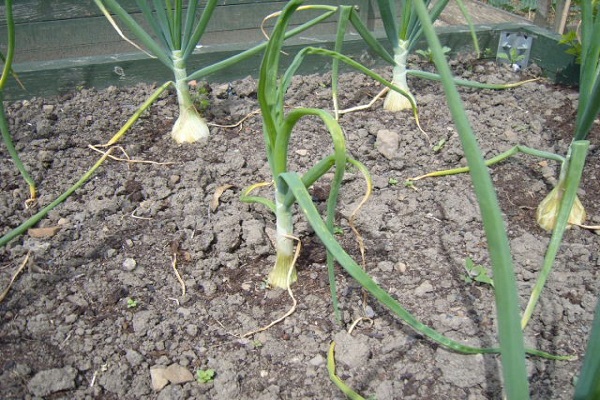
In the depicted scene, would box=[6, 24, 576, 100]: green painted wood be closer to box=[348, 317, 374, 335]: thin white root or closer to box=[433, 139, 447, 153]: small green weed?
box=[433, 139, 447, 153]: small green weed

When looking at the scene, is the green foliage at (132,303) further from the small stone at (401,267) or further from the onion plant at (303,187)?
the small stone at (401,267)

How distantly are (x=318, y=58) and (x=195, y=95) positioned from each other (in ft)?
1.61

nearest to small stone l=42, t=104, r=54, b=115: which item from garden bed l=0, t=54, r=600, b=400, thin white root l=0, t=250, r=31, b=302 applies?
garden bed l=0, t=54, r=600, b=400

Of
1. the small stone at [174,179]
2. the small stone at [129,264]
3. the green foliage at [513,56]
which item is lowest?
the small stone at [129,264]

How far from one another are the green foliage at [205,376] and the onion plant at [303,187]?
0.24m

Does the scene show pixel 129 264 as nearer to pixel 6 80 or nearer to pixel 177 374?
pixel 177 374

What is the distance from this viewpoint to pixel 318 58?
2.20 metres

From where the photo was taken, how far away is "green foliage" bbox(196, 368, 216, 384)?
42.8 inches

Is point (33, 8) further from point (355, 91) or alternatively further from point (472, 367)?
point (472, 367)

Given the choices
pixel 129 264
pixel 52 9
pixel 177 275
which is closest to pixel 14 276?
pixel 129 264

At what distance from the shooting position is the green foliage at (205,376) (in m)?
1.09

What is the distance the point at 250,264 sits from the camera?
135 cm

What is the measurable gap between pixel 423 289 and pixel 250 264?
1.28 ft

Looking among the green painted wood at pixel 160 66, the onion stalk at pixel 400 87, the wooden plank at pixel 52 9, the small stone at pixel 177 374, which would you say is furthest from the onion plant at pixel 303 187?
the wooden plank at pixel 52 9
